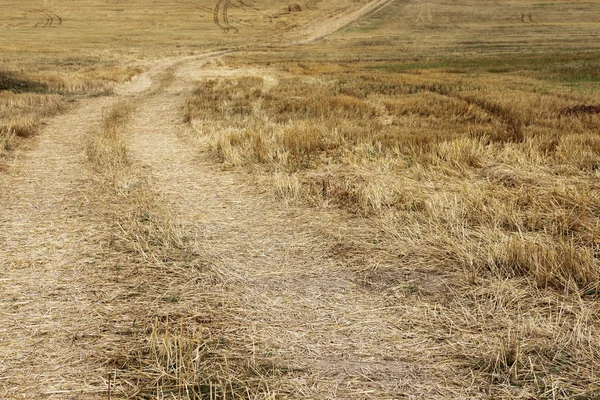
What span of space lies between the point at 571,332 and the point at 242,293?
278cm

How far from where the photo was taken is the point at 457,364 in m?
3.27

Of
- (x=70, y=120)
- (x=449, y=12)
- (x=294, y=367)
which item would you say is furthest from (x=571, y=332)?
(x=449, y=12)

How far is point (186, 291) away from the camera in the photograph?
14.2 feet

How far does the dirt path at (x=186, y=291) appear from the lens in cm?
316

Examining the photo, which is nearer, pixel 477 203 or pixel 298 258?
pixel 298 258

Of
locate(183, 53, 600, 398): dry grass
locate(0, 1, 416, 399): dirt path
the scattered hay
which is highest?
the scattered hay

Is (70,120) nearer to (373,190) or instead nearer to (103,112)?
(103,112)

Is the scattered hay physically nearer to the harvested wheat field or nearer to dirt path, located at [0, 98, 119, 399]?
the harvested wheat field

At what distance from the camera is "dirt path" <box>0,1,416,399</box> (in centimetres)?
316

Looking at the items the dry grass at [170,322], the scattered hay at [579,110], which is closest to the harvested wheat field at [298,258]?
the dry grass at [170,322]

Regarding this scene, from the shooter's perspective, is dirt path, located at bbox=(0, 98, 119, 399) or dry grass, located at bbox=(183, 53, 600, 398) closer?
dirt path, located at bbox=(0, 98, 119, 399)

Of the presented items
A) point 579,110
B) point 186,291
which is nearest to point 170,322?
point 186,291

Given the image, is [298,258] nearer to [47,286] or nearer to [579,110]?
[47,286]

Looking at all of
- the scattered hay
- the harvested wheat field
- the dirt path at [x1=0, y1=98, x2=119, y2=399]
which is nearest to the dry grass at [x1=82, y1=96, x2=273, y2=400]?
the harvested wheat field
